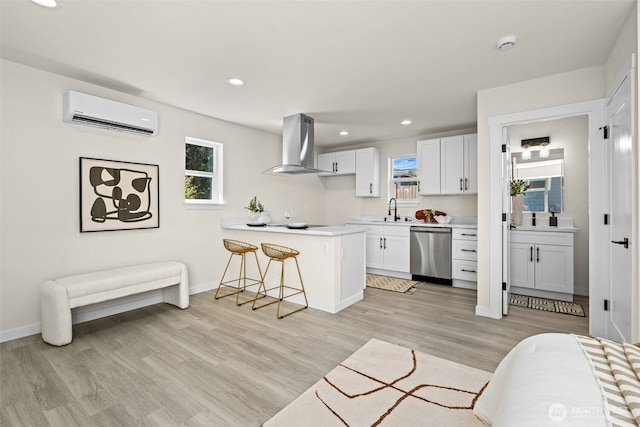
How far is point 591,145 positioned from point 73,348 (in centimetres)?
490

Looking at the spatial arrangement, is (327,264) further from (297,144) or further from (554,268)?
(554,268)

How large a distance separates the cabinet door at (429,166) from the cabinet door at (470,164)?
42cm

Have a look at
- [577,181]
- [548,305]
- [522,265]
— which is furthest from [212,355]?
[577,181]

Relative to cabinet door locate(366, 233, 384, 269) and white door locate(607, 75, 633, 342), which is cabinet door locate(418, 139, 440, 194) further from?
white door locate(607, 75, 633, 342)

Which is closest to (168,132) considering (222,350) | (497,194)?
(222,350)

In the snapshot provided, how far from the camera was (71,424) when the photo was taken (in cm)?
172

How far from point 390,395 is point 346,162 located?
15.3 ft

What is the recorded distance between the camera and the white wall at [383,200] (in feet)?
17.1

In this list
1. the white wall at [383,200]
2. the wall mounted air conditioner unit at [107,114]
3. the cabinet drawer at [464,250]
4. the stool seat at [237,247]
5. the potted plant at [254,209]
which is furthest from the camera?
the white wall at [383,200]

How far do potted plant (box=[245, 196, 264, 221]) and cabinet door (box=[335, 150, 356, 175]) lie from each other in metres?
1.94

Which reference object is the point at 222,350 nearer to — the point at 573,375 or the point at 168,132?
the point at 573,375

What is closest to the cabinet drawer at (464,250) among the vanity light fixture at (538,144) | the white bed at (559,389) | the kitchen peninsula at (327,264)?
the vanity light fixture at (538,144)

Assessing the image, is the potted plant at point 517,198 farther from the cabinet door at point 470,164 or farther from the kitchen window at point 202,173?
the kitchen window at point 202,173

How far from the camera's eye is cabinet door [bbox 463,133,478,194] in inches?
185
